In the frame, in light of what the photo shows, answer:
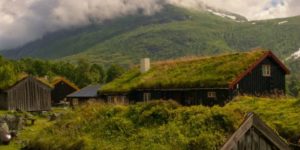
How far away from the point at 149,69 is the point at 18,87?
1833cm

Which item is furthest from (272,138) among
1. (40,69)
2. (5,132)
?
(40,69)

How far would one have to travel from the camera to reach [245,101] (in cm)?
3122

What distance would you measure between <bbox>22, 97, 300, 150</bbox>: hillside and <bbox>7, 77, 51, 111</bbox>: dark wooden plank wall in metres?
28.8

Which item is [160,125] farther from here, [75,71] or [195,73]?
[75,71]

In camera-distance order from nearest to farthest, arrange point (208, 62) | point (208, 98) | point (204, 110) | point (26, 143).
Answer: point (204, 110), point (26, 143), point (208, 98), point (208, 62)

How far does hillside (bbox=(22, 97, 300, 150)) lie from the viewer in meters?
19.2

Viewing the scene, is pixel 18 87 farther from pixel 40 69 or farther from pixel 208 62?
pixel 40 69

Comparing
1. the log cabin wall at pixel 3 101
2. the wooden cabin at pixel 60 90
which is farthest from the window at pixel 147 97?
the wooden cabin at pixel 60 90

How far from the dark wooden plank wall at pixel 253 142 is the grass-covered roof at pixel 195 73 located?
84.5 feet

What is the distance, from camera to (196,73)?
134ft

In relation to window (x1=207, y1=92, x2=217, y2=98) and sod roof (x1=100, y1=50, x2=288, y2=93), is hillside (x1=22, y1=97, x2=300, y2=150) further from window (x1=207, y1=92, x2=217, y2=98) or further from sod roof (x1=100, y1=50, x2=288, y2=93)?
sod roof (x1=100, y1=50, x2=288, y2=93)

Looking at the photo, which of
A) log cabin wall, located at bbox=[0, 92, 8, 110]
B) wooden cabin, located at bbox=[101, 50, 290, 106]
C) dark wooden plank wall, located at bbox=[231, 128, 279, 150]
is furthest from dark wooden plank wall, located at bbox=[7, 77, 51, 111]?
dark wooden plank wall, located at bbox=[231, 128, 279, 150]

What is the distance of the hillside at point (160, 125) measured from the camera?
63.0 feet

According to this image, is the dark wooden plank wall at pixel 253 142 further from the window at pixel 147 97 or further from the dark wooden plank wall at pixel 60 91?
the dark wooden plank wall at pixel 60 91
